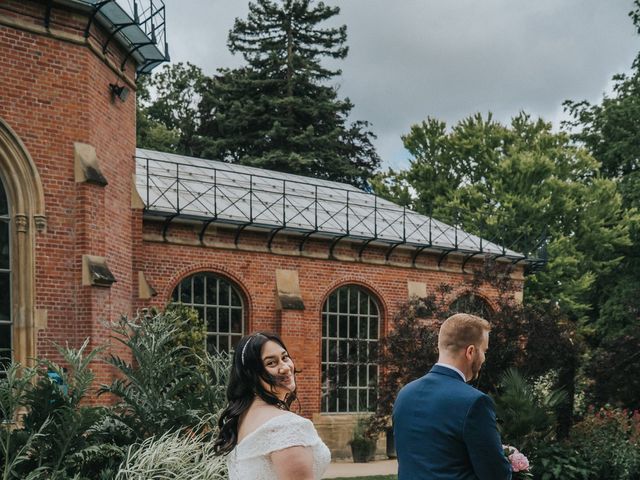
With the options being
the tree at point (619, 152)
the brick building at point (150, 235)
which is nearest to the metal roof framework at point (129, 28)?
the brick building at point (150, 235)

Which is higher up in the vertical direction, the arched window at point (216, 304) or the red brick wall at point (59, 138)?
the red brick wall at point (59, 138)

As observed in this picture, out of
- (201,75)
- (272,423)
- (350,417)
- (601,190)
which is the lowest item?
(350,417)

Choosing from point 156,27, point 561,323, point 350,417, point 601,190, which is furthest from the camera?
point 601,190

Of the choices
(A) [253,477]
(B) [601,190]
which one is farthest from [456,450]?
(B) [601,190]

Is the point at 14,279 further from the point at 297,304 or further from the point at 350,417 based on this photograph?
the point at 350,417

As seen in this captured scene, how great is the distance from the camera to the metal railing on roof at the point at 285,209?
64.5 feet

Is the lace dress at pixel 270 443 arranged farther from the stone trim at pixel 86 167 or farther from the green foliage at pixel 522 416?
the stone trim at pixel 86 167

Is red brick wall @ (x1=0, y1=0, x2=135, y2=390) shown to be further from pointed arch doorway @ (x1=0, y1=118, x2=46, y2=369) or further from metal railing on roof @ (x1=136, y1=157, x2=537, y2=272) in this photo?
metal railing on roof @ (x1=136, y1=157, x2=537, y2=272)

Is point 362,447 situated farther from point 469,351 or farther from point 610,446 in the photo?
point 469,351

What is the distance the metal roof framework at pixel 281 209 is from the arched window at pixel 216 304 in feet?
3.45

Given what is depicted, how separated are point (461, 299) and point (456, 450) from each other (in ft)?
44.0

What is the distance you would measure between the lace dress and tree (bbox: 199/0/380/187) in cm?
3481

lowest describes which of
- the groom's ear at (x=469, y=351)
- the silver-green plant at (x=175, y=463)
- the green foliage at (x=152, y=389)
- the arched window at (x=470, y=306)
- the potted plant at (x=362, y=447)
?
the potted plant at (x=362, y=447)

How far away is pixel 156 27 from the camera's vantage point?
16594mm
